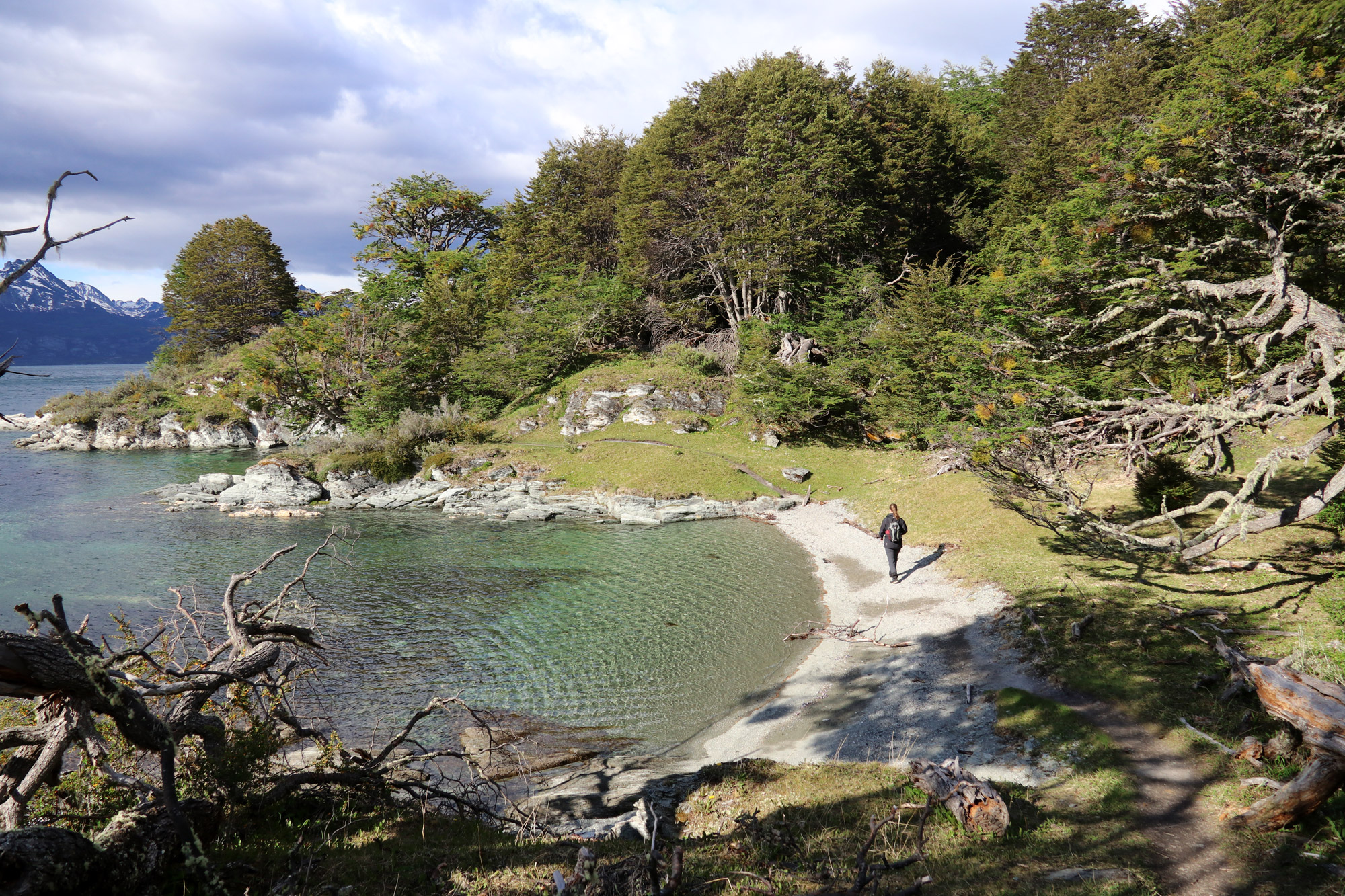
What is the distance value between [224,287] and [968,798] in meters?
80.2

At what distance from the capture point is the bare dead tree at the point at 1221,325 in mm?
10219

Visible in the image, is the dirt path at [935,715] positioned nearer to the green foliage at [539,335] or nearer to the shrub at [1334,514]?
the shrub at [1334,514]

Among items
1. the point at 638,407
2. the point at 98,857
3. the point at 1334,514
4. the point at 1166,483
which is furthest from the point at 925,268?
the point at 98,857

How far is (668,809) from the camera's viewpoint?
817 centimetres

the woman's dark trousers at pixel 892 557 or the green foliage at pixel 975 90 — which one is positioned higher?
the green foliage at pixel 975 90

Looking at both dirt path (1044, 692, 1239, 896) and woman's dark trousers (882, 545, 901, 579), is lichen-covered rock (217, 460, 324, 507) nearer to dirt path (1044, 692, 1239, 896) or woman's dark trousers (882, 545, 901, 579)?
woman's dark trousers (882, 545, 901, 579)

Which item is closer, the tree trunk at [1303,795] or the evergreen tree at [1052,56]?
the tree trunk at [1303,795]

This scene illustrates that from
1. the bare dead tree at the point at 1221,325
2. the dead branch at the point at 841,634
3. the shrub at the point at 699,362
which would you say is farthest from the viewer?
the shrub at the point at 699,362

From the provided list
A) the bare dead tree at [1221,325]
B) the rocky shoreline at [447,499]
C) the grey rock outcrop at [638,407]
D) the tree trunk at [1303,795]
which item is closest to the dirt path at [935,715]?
the tree trunk at [1303,795]

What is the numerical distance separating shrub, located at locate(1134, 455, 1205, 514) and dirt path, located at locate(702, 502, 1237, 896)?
20.9ft

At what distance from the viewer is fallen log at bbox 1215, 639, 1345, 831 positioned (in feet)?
19.6

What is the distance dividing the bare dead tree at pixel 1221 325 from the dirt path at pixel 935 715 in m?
3.40

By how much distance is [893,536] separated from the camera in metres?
17.3

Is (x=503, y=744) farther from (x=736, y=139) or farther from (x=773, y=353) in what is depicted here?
(x=736, y=139)
